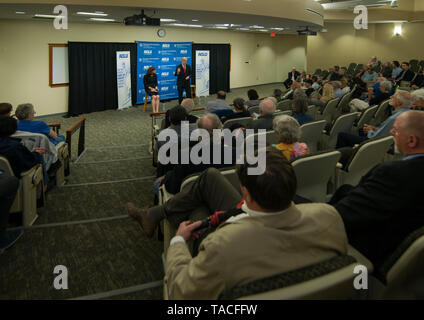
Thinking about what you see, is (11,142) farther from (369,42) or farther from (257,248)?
(369,42)

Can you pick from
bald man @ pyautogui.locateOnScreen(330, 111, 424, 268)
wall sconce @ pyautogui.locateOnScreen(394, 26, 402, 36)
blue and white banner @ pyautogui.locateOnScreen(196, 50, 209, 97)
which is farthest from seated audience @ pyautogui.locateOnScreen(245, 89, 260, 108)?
wall sconce @ pyautogui.locateOnScreen(394, 26, 402, 36)

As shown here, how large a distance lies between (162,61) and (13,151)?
10164 mm

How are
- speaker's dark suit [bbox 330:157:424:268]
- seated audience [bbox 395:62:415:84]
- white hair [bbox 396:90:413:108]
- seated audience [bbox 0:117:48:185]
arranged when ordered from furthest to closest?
seated audience [bbox 395:62:415:84], white hair [bbox 396:90:413:108], seated audience [bbox 0:117:48:185], speaker's dark suit [bbox 330:157:424:268]

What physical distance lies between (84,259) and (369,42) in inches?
809

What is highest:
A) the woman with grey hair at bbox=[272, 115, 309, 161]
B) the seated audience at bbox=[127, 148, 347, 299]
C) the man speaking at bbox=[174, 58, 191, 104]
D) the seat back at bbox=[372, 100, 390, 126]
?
the man speaking at bbox=[174, 58, 191, 104]

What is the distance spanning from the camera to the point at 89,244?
3105 mm

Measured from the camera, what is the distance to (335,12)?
15086 millimetres

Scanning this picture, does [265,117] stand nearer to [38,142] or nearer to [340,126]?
[340,126]

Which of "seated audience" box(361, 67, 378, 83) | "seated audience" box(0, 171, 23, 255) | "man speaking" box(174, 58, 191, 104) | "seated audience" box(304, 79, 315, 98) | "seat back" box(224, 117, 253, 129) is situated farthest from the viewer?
"seated audience" box(361, 67, 378, 83)

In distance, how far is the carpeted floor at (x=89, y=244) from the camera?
252 cm

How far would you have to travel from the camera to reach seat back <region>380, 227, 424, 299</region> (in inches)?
53.6

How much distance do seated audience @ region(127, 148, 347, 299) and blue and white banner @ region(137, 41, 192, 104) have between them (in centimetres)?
1137

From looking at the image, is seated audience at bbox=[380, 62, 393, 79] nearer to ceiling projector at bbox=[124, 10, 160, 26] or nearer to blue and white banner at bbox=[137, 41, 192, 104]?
blue and white banner at bbox=[137, 41, 192, 104]

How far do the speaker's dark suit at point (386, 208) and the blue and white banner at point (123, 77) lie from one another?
10593 millimetres
